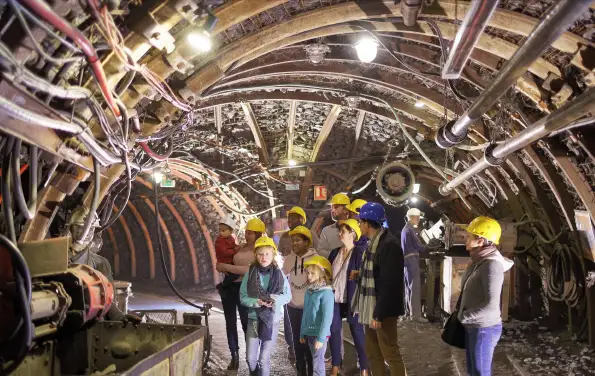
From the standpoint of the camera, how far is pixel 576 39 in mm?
6047

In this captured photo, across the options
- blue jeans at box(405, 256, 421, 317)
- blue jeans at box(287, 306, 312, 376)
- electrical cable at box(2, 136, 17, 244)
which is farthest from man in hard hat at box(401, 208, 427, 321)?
electrical cable at box(2, 136, 17, 244)

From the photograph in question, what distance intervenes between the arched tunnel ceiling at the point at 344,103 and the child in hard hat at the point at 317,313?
249 cm

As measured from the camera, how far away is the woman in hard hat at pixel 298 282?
21.1 feet

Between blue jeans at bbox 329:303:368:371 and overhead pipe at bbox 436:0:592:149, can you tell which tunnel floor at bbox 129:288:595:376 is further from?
overhead pipe at bbox 436:0:592:149

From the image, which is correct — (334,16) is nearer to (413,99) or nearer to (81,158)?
(81,158)

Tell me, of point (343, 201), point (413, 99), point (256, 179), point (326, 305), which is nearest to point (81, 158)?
point (326, 305)

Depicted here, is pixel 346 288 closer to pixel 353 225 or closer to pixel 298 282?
pixel 298 282

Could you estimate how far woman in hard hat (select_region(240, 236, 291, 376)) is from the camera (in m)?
6.04

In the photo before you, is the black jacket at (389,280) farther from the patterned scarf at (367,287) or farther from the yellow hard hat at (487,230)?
the yellow hard hat at (487,230)

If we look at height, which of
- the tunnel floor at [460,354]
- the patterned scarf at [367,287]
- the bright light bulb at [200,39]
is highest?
the bright light bulb at [200,39]

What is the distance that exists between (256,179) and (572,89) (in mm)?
7733

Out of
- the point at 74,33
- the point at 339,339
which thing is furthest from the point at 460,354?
the point at 74,33

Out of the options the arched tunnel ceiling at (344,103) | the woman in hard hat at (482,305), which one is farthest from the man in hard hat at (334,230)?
the woman in hard hat at (482,305)

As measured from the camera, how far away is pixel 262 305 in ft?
19.8
